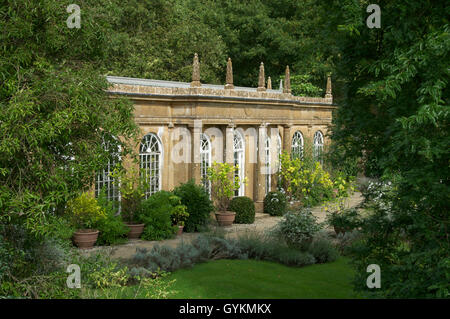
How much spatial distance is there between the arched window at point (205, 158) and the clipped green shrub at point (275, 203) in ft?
9.02

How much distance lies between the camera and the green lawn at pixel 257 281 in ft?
34.3

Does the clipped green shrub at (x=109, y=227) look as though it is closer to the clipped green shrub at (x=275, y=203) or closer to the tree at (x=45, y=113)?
the tree at (x=45, y=113)

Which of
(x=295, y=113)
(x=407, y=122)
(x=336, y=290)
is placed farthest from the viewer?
(x=295, y=113)

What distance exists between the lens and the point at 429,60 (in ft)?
19.3

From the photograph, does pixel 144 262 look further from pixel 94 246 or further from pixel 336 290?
pixel 336 290

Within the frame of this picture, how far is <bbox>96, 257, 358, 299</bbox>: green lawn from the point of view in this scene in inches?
411

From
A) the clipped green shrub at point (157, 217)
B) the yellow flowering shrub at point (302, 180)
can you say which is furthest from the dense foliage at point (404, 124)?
the yellow flowering shrub at point (302, 180)

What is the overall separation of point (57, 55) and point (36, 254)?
3.23 meters

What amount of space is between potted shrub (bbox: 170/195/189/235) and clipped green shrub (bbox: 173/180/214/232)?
21 centimetres

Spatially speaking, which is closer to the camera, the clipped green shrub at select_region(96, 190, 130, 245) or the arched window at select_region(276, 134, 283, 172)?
the clipped green shrub at select_region(96, 190, 130, 245)

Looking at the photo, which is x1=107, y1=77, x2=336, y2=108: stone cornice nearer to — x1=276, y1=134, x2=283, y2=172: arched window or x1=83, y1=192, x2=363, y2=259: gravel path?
x1=276, y1=134, x2=283, y2=172: arched window

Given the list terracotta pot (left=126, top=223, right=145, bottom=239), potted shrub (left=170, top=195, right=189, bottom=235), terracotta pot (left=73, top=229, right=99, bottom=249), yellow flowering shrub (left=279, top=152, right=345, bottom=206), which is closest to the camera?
terracotta pot (left=73, top=229, right=99, bottom=249)

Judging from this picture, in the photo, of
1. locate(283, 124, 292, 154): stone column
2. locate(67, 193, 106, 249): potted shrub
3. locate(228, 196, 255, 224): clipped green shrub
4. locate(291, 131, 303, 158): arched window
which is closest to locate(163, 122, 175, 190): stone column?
locate(228, 196, 255, 224): clipped green shrub
